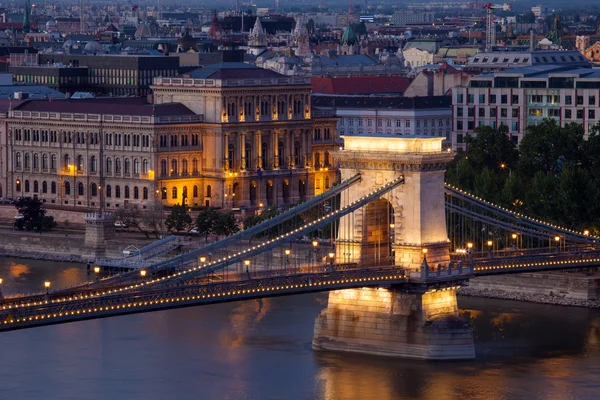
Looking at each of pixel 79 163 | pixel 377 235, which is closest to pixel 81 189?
pixel 79 163

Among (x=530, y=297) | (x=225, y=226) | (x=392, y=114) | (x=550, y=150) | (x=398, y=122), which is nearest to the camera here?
(x=530, y=297)

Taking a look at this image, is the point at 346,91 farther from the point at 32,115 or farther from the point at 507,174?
the point at 507,174

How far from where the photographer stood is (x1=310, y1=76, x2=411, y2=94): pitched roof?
163m

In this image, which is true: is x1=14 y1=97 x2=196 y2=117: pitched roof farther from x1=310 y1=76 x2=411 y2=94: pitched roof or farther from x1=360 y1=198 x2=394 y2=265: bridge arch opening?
x1=360 y1=198 x2=394 y2=265: bridge arch opening

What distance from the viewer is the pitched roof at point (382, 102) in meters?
144

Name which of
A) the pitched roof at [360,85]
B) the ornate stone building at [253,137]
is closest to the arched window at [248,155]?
the ornate stone building at [253,137]

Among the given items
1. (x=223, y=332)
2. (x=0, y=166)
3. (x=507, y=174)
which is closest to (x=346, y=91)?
(x=0, y=166)

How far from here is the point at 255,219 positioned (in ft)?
339

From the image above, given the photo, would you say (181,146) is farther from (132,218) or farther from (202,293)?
(202,293)

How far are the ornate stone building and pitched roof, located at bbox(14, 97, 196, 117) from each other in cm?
153

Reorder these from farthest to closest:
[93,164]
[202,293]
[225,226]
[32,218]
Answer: [93,164]
[32,218]
[225,226]
[202,293]

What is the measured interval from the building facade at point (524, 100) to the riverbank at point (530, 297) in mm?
41744

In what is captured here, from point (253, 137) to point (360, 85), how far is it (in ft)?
152

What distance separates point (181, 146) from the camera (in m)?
120
